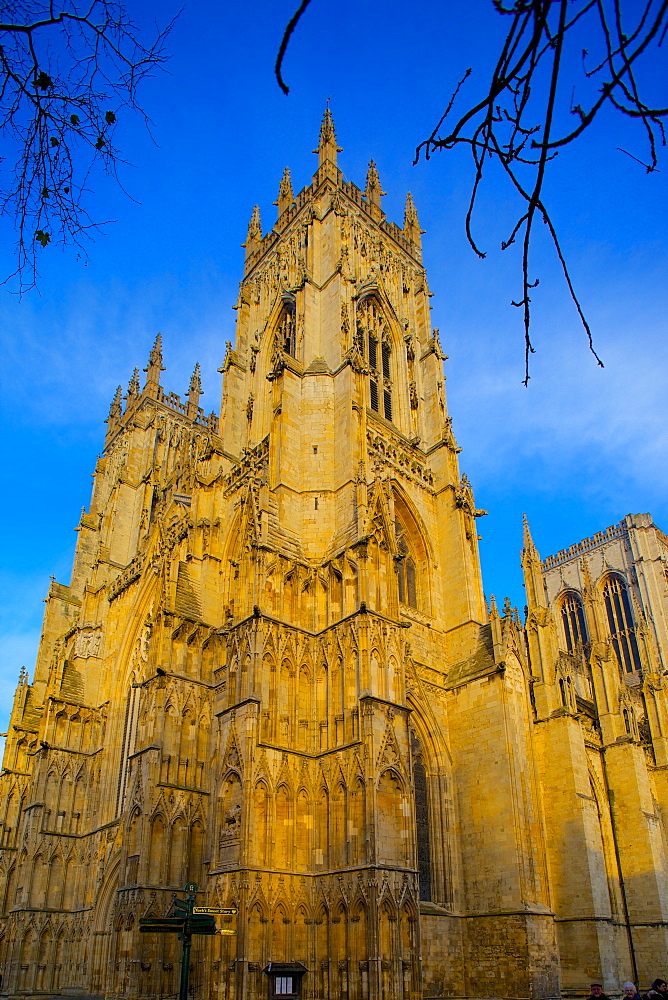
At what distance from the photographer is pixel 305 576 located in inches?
765

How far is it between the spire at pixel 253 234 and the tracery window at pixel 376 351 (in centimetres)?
845

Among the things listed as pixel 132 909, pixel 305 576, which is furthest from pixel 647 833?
pixel 132 909

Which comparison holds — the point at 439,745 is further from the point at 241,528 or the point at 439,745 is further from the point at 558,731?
the point at 241,528

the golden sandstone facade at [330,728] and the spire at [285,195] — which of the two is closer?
the golden sandstone facade at [330,728]

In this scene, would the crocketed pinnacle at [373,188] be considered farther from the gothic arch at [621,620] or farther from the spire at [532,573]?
the gothic arch at [621,620]

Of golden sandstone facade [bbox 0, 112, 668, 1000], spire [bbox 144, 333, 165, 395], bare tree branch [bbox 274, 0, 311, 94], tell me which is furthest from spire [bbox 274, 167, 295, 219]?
bare tree branch [bbox 274, 0, 311, 94]

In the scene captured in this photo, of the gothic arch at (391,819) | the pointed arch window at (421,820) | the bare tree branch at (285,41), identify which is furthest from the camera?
the pointed arch window at (421,820)

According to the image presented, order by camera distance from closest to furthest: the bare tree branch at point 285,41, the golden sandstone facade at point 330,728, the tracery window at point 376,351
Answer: the bare tree branch at point 285,41, the golden sandstone facade at point 330,728, the tracery window at point 376,351

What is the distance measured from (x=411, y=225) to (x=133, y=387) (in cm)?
1889

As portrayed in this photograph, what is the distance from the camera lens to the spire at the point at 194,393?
44719 mm

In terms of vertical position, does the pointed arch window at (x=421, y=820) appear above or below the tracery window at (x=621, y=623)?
below

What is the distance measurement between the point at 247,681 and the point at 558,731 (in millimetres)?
9248

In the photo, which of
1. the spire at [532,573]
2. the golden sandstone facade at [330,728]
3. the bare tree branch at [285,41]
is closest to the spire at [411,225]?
the golden sandstone facade at [330,728]

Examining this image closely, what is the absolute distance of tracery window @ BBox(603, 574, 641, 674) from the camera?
4791 centimetres
